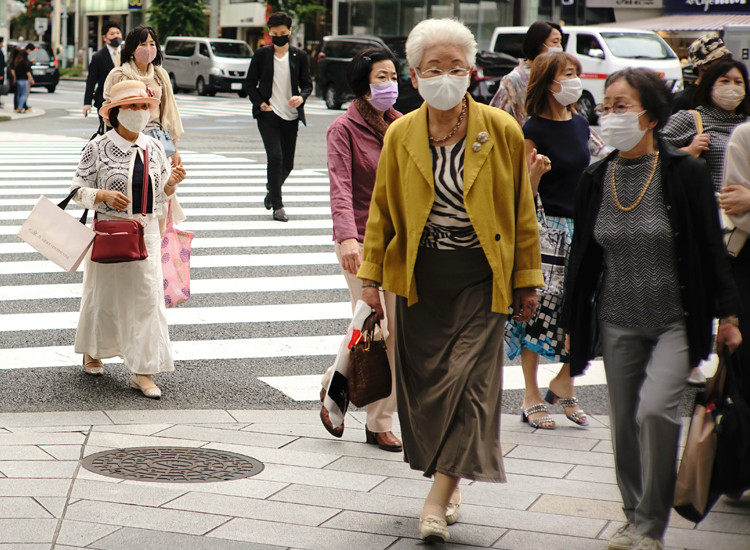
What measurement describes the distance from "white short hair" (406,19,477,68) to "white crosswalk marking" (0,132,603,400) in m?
2.67

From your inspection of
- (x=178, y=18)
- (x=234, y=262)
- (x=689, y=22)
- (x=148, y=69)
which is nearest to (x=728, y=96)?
(x=148, y=69)

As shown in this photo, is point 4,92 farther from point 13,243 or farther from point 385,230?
point 385,230

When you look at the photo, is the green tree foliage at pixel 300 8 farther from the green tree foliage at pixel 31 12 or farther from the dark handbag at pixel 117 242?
the dark handbag at pixel 117 242

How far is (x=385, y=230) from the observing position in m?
4.29

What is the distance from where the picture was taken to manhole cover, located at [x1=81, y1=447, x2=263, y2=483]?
473cm

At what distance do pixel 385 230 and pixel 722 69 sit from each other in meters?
2.07

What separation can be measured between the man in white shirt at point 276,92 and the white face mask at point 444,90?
313 inches

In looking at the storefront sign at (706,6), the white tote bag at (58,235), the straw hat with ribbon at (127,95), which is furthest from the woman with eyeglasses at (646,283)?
the storefront sign at (706,6)

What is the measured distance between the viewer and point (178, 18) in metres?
53.9

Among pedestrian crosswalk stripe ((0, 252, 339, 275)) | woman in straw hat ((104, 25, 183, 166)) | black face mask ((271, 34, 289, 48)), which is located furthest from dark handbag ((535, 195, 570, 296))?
black face mask ((271, 34, 289, 48))

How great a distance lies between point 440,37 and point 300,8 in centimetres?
4383

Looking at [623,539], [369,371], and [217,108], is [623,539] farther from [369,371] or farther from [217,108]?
[217,108]

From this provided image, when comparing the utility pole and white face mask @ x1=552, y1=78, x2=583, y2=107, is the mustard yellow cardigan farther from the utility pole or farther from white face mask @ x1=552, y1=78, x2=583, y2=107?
the utility pole

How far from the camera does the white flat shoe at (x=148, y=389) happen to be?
242 inches
